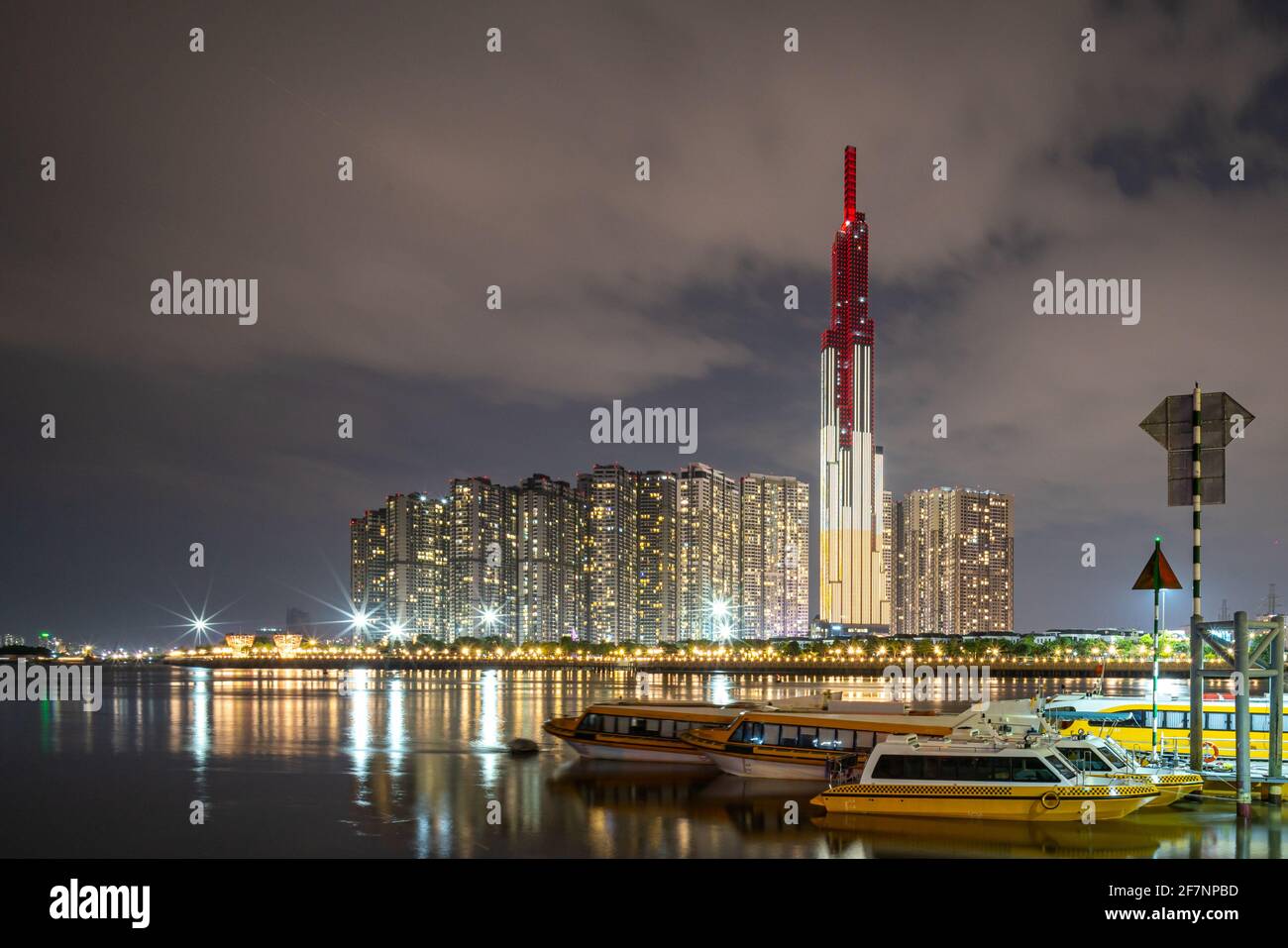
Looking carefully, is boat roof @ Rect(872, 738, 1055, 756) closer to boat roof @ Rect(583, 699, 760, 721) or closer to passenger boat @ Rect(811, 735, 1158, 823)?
passenger boat @ Rect(811, 735, 1158, 823)

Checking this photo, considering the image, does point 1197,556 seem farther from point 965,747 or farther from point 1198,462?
point 965,747

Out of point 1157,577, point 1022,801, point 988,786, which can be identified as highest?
point 1157,577

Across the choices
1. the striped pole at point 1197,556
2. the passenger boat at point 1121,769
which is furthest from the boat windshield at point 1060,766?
the striped pole at point 1197,556

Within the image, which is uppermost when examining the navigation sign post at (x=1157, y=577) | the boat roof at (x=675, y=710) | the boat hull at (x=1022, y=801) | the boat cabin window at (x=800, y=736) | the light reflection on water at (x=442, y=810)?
the navigation sign post at (x=1157, y=577)
